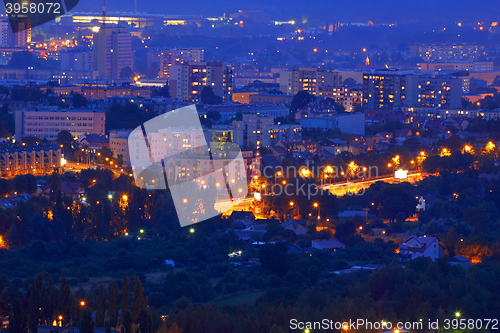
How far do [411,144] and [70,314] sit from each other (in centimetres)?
1087

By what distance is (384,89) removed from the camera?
1029 inches

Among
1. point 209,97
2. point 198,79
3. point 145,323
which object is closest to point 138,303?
point 145,323

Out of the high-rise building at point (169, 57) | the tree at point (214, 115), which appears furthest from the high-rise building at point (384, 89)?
the high-rise building at point (169, 57)

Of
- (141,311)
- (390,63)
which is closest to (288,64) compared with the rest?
(390,63)

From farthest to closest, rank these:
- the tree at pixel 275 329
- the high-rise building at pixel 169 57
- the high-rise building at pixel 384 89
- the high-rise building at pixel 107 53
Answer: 1. the high-rise building at pixel 107 53
2. the high-rise building at pixel 169 57
3. the high-rise building at pixel 384 89
4. the tree at pixel 275 329

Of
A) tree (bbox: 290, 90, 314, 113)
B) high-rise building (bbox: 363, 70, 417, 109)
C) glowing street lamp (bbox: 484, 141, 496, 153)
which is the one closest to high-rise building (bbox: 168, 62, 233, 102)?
tree (bbox: 290, 90, 314, 113)

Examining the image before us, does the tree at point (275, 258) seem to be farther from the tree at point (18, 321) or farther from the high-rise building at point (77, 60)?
the high-rise building at point (77, 60)

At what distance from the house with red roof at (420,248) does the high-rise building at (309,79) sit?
18.2m

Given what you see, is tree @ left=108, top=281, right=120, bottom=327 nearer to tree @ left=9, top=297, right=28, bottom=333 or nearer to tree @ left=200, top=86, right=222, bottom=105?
tree @ left=9, top=297, right=28, bottom=333

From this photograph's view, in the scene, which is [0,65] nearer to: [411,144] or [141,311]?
[411,144]

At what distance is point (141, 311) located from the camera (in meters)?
6.63

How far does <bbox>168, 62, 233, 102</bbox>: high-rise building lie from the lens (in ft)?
83.6

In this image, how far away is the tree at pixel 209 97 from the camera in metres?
23.9

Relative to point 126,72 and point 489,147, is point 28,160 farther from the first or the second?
point 126,72
